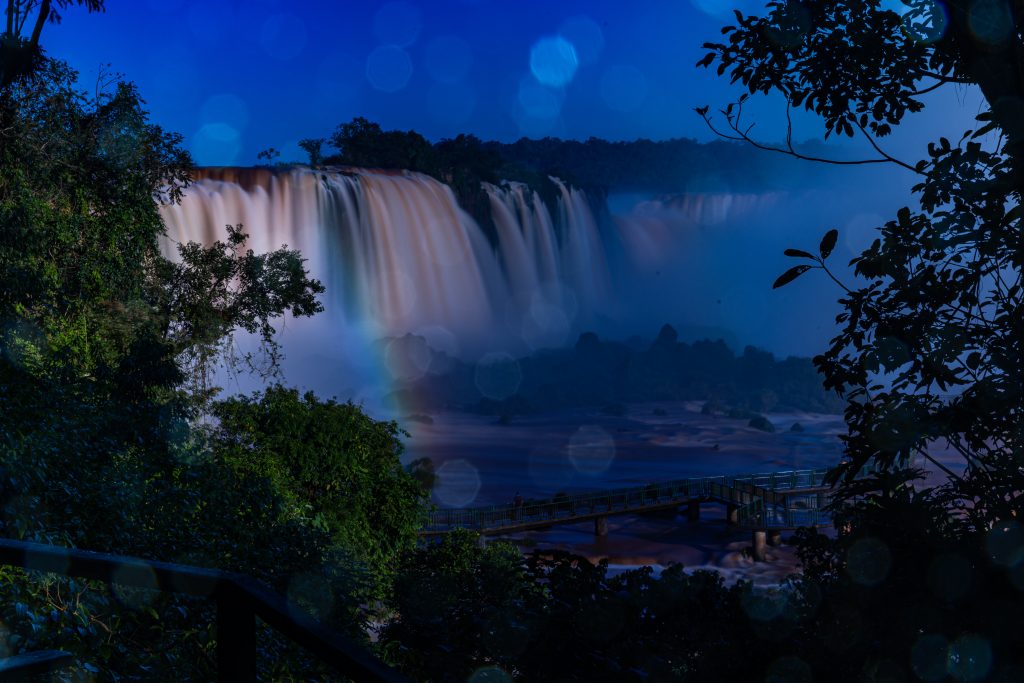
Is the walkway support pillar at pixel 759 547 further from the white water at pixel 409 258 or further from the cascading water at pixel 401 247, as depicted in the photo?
the white water at pixel 409 258

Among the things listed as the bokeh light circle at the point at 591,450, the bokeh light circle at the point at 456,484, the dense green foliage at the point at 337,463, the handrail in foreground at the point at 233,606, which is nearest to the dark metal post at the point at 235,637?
the handrail in foreground at the point at 233,606

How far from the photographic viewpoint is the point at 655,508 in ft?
132

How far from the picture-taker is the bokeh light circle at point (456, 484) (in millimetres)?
54469

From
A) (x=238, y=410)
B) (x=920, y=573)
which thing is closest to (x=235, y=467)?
(x=238, y=410)

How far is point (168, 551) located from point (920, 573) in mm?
7863

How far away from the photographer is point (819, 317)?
141 meters

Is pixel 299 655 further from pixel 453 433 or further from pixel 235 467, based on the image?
pixel 453 433

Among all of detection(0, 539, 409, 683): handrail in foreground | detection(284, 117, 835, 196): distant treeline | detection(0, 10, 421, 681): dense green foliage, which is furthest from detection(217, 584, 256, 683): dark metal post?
detection(284, 117, 835, 196): distant treeline

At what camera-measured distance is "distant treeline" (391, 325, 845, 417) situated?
95.4 meters

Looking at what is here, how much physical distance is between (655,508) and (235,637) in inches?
1566

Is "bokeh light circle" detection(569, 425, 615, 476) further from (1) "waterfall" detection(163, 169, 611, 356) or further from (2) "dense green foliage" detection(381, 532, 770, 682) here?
(2) "dense green foliage" detection(381, 532, 770, 682)

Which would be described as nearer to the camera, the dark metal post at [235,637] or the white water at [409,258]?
the dark metal post at [235,637]

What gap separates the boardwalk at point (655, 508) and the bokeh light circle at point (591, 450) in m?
25.9

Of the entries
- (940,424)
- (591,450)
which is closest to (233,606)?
(940,424)
